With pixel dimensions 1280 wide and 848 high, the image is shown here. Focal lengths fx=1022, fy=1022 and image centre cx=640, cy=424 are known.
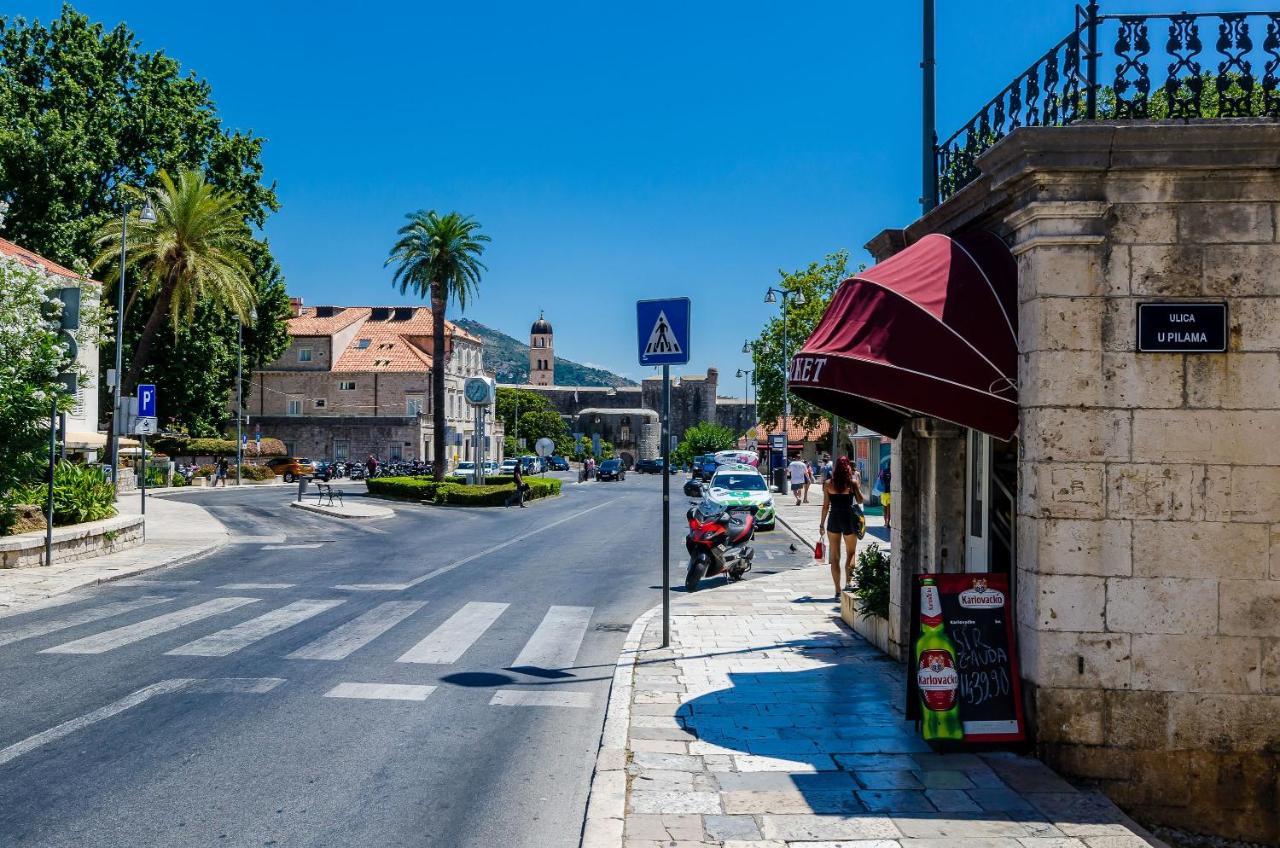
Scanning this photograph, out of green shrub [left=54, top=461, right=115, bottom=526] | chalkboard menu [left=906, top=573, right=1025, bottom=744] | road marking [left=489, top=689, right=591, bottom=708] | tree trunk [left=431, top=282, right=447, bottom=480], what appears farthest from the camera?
tree trunk [left=431, top=282, right=447, bottom=480]

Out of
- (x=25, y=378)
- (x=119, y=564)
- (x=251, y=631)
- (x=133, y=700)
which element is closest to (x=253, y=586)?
(x=119, y=564)

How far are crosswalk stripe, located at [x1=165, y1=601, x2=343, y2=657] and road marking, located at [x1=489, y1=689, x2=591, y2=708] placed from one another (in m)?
3.07

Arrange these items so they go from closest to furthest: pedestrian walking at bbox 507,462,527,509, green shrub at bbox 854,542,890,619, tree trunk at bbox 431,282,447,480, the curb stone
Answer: the curb stone < green shrub at bbox 854,542,890,619 < pedestrian walking at bbox 507,462,527,509 < tree trunk at bbox 431,282,447,480

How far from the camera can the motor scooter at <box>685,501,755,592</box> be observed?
15.0 meters

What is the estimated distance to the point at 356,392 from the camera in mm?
78875

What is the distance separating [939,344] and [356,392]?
76.1m

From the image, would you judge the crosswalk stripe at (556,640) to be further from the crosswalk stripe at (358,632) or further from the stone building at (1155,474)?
the stone building at (1155,474)

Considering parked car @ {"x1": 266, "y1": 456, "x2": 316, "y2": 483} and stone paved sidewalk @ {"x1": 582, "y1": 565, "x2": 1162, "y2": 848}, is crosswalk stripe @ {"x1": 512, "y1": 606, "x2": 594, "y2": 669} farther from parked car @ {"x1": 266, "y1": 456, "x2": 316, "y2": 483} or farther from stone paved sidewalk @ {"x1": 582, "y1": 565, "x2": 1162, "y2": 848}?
parked car @ {"x1": 266, "y1": 456, "x2": 316, "y2": 483}

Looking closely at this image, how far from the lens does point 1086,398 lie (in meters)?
6.36

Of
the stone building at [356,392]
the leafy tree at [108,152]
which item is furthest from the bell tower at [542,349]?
the leafy tree at [108,152]

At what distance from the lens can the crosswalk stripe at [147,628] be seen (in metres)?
9.90

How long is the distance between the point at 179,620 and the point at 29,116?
35.2 m

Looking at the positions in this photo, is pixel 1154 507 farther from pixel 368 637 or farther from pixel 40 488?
pixel 40 488

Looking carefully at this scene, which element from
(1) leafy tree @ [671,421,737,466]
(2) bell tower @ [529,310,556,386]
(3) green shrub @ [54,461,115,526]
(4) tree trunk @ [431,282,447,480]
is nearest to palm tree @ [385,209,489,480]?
(4) tree trunk @ [431,282,447,480]
